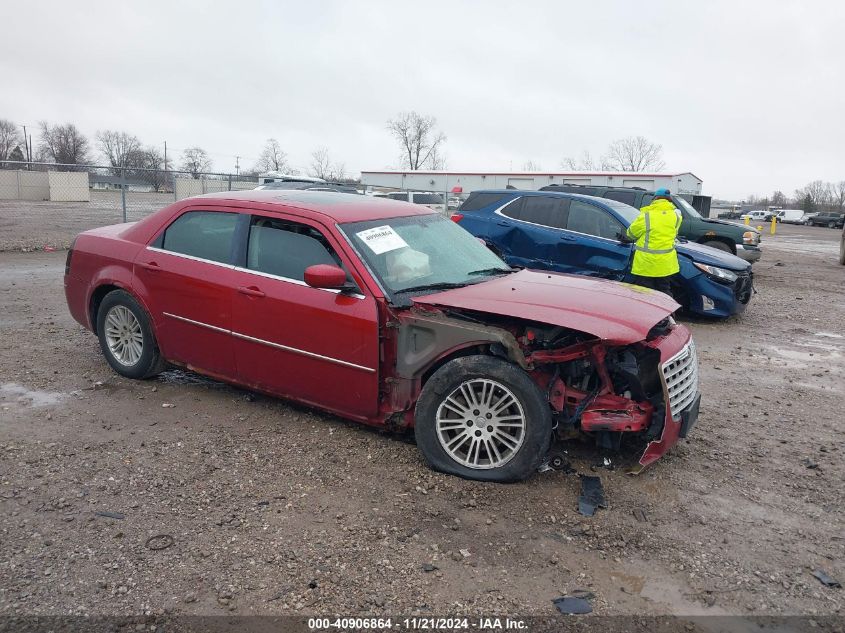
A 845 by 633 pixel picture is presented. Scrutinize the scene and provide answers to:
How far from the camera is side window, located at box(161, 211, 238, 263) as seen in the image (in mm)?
4656

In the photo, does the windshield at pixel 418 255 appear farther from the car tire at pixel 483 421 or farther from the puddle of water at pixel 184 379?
the puddle of water at pixel 184 379

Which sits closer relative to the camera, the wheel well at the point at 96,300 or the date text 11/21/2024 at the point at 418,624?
the date text 11/21/2024 at the point at 418,624

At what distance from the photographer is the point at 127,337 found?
5.23 metres

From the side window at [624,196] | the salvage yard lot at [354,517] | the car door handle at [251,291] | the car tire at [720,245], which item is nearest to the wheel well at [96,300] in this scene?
the salvage yard lot at [354,517]

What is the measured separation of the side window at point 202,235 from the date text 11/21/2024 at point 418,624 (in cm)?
280

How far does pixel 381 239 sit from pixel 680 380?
6.90 ft

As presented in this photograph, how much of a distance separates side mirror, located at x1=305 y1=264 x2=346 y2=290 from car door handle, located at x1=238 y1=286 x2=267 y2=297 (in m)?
0.53

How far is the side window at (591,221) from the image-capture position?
8984 millimetres

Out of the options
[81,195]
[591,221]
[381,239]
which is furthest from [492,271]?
[81,195]

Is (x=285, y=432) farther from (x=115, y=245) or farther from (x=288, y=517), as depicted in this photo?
(x=115, y=245)

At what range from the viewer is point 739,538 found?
10.7 ft

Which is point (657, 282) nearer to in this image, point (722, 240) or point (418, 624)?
point (722, 240)

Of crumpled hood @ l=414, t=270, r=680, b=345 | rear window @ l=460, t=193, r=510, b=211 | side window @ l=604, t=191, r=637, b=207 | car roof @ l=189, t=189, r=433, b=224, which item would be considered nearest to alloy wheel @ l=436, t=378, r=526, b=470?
crumpled hood @ l=414, t=270, r=680, b=345

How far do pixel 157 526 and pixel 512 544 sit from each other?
1.78m
